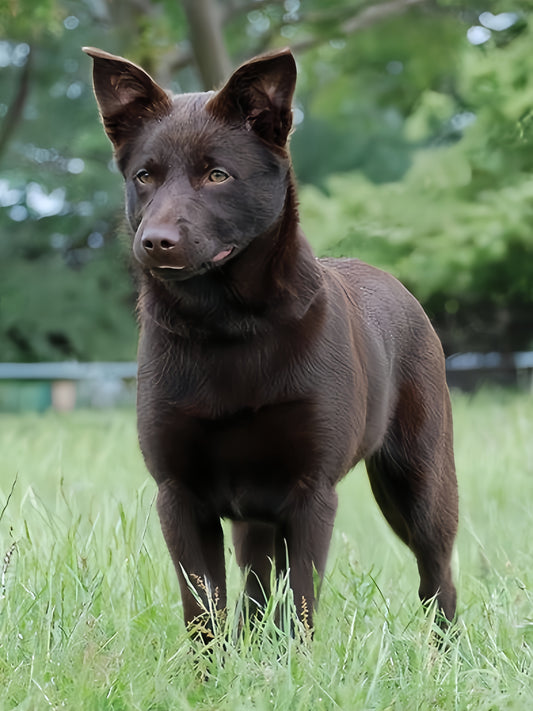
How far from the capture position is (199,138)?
90.4 inches

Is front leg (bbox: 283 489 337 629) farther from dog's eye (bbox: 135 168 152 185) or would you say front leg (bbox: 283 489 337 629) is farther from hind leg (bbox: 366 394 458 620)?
dog's eye (bbox: 135 168 152 185)

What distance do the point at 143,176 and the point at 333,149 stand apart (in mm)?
14763

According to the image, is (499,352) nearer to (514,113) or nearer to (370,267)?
(514,113)

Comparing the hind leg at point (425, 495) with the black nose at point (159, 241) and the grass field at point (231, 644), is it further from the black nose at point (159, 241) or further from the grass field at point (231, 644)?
the black nose at point (159, 241)

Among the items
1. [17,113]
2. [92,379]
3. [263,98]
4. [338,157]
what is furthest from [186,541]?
[338,157]

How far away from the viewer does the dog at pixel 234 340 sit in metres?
2.31

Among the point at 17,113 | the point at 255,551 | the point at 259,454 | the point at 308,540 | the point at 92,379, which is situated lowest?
the point at 92,379

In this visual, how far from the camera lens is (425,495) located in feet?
9.84

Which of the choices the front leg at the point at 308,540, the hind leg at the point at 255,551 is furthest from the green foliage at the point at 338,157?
the front leg at the point at 308,540

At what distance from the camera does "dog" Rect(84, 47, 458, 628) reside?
2311 millimetres

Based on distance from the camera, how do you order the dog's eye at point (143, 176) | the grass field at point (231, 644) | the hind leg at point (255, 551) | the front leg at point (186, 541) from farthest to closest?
the hind leg at point (255, 551) → the front leg at point (186, 541) → the dog's eye at point (143, 176) → the grass field at point (231, 644)

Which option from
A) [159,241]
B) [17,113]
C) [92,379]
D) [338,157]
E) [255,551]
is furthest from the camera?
[338,157]

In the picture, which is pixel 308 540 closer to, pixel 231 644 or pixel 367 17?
pixel 231 644

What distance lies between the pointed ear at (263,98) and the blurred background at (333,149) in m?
0.50
